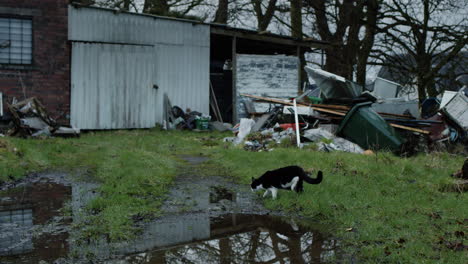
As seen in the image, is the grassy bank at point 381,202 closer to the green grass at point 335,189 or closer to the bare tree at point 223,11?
the green grass at point 335,189

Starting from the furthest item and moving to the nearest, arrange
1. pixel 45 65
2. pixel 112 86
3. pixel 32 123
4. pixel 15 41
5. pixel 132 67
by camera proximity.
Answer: pixel 132 67, pixel 112 86, pixel 45 65, pixel 15 41, pixel 32 123

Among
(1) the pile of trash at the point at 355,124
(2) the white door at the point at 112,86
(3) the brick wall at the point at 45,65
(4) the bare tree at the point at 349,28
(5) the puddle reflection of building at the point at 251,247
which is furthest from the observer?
(4) the bare tree at the point at 349,28

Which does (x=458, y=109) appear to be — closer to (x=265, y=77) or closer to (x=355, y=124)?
(x=355, y=124)

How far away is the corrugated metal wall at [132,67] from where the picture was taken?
15383 mm

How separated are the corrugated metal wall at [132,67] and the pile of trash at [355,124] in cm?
404

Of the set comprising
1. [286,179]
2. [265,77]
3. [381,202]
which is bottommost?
[381,202]

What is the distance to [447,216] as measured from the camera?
521 centimetres

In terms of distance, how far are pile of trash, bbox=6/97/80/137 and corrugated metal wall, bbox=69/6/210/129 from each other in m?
2.36

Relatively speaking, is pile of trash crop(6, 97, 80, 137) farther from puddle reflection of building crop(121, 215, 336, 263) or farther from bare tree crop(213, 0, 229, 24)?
bare tree crop(213, 0, 229, 24)

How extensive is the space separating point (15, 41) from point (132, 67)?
12.4 ft

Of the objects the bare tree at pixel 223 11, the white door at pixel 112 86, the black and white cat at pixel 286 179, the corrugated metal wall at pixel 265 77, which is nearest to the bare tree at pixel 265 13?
the bare tree at pixel 223 11

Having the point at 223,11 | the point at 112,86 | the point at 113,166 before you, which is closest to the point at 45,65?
the point at 112,86

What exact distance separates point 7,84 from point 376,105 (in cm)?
1155

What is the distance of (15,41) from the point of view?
1478 cm
